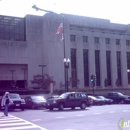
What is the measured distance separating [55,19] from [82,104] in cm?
3858

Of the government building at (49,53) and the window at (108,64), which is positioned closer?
the government building at (49,53)

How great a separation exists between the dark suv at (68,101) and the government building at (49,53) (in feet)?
92.7

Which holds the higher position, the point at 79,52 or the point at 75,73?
the point at 79,52

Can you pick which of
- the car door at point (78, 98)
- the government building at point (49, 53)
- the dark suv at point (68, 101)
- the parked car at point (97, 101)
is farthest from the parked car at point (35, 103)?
the government building at point (49, 53)

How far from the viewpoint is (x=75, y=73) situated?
6075cm

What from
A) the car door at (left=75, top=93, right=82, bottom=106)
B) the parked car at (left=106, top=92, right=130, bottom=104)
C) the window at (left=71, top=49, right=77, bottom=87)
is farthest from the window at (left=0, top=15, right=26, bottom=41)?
the car door at (left=75, top=93, right=82, bottom=106)

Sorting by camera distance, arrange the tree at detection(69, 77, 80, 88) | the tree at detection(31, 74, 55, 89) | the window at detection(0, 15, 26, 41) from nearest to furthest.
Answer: the tree at detection(31, 74, 55, 89), the tree at detection(69, 77, 80, 88), the window at detection(0, 15, 26, 41)

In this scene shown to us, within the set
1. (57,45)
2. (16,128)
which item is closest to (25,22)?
(57,45)

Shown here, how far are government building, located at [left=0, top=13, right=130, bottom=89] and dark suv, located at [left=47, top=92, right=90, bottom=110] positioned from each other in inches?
1112

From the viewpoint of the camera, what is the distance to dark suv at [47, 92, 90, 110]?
23547mm

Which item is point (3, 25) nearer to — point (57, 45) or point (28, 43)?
point (28, 43)

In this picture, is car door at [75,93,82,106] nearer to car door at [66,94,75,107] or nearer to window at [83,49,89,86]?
car door at [66,94,75,107]

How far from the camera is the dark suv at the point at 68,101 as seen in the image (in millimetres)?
23547

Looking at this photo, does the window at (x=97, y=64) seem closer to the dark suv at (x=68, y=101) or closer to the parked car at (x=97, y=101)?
the parked car at (x=97, y=101)
